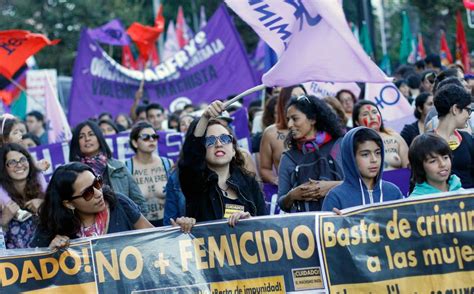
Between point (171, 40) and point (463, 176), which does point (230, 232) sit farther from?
point (171, 40)

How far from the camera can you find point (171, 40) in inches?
1074

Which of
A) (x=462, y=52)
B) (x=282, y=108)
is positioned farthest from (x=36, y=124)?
(x=462, y=52)

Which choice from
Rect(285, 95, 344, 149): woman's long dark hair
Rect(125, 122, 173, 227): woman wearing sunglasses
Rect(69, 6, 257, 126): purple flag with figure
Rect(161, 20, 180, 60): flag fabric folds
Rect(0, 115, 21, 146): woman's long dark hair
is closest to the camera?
Rect(285, 95, 344, 149): woman's long dark hair

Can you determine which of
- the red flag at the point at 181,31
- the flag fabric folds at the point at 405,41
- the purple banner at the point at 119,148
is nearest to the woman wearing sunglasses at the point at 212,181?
the purple banner at the point at 119,148

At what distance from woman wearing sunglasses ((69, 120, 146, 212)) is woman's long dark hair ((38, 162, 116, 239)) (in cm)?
227

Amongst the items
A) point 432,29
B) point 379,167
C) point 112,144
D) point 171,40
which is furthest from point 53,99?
point 432,29

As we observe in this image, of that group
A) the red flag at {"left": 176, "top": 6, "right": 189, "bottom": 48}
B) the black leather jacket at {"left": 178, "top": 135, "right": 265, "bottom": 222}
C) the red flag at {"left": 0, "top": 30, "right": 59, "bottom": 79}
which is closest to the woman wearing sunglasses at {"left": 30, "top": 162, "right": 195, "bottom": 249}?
the black leather jacket at {"left": 178, "top": 135, "right": 265, "bottom": 222}

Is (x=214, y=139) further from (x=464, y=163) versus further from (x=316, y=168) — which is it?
(x=464, y=163)

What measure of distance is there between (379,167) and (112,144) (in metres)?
6.03

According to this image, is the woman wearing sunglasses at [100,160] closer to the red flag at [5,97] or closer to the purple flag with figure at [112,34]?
the red flag at [5,97]

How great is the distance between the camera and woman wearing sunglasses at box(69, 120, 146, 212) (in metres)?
8.56

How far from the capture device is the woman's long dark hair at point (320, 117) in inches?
288

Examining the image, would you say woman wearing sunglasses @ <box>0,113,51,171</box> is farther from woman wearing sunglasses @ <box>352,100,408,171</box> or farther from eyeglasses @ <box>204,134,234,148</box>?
woman wearing sunglasses @ <box>352,100,408,171</box>

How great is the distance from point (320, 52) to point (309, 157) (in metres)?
0.70
